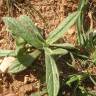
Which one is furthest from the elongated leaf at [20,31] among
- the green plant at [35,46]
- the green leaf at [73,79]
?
the green leaf at [73,79]

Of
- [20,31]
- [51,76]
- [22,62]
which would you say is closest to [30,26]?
[20,31]

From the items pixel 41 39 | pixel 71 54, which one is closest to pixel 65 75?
pixel 71 54

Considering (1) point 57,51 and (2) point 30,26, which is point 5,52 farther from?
(1) point 57,51

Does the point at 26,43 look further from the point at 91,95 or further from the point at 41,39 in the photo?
the point at 91,95

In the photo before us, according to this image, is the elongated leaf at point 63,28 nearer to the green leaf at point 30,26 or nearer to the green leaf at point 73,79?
the green leaf at point 30,26

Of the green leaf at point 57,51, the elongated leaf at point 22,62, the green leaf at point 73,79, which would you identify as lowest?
the green leaf at point 73,79

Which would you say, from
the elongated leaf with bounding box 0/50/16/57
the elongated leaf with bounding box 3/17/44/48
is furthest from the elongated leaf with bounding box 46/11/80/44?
the elongated leaf with bounding box 0/50/16/57
